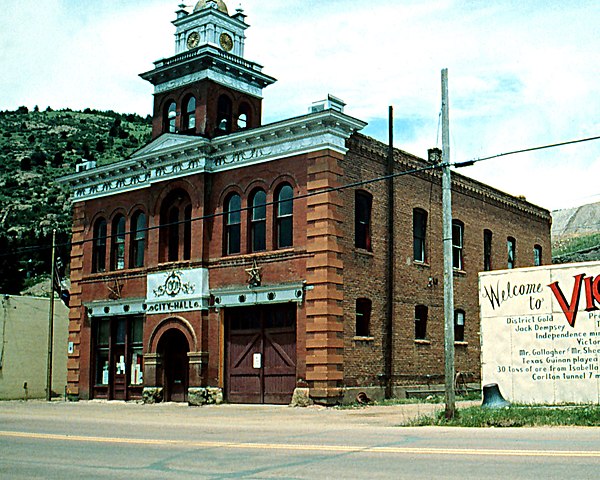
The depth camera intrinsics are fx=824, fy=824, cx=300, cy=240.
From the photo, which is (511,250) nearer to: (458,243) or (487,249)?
(487,249)

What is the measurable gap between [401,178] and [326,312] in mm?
7241

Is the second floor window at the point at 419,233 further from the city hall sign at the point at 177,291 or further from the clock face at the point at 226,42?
the clock face at the point at 226,42

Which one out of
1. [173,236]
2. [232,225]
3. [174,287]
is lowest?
[174,287]

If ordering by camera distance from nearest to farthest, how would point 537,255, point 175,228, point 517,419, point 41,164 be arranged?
point 517,419 < point 175,228 < point 537,255 < point 41,164

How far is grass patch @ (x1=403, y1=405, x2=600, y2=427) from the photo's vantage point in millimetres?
17531

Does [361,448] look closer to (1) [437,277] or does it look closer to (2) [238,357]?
(2) [238,357]

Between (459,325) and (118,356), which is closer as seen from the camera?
(118,356)

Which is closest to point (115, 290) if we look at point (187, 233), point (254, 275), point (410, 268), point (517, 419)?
point (187, 233)

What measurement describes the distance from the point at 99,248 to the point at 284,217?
10939mm

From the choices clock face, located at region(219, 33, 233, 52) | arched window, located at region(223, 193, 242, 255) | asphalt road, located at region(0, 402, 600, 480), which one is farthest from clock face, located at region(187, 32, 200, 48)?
asphalt road, located at region(0, 402, 600, 480)

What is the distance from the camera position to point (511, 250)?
39.2 meters

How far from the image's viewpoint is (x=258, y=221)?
29.3m

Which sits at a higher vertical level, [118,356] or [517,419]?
[118,356]

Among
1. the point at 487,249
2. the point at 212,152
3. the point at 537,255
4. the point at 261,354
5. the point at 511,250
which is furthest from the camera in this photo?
the point at 537,255
